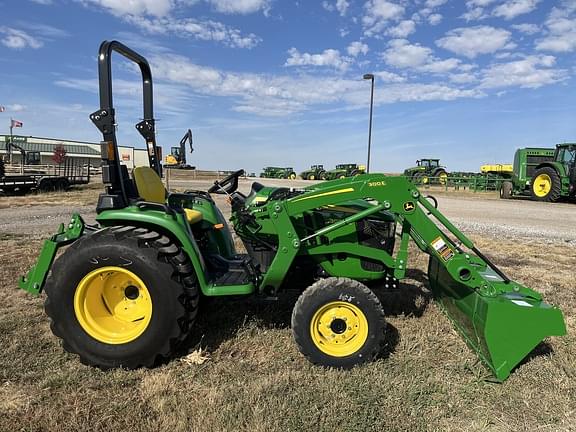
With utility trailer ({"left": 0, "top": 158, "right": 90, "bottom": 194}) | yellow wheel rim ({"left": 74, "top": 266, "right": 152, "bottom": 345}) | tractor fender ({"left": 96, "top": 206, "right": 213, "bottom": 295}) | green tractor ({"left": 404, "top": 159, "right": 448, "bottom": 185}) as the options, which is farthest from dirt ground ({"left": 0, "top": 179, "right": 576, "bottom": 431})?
green tractor ({"left": 404, "top": 159, "right": 448, "bottom": 185})

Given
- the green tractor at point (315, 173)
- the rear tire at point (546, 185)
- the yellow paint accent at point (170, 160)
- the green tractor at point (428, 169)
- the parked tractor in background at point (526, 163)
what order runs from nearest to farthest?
the yellow paint accent at point (170, 160) < the rear tire at point (546, 185) < the parked tractor in background at point (526, 163) < the green tractor at point (428, 169) < the green tractor at point (315, 173)

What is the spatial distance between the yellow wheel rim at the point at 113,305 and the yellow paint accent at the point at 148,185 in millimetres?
792

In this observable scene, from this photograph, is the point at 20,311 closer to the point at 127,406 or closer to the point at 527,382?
the point at 127,406

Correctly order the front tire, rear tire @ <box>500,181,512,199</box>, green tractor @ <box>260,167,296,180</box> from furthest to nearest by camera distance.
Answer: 1. green tractor @ <box>260,167,296,180</box>
2. rear tire @ <box>500,181,512,199</box>
3. the front tire

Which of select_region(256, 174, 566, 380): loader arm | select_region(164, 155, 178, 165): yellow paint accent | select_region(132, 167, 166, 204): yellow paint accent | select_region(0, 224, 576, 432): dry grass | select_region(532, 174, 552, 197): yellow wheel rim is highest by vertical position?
select_region(532, 174, 552, 197): yellow wheel rim

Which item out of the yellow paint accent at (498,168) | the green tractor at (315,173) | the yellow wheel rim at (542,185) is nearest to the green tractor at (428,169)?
the yellow paint accent at (498,168)

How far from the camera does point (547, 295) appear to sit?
16.8 feet

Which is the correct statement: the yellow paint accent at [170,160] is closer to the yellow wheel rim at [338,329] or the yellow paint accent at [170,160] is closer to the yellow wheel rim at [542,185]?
the yellow wheel rim at [338,329]

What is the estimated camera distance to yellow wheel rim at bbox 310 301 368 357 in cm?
333

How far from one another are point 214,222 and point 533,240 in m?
6.87

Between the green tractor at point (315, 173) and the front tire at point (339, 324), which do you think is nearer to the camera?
the front tire at point (339, 324)

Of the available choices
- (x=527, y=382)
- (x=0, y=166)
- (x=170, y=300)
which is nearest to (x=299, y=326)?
(x=170, y=300)

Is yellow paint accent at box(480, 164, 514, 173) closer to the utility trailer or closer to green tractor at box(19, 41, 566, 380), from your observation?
the utility trailer

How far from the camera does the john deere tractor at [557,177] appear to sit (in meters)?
17.2
